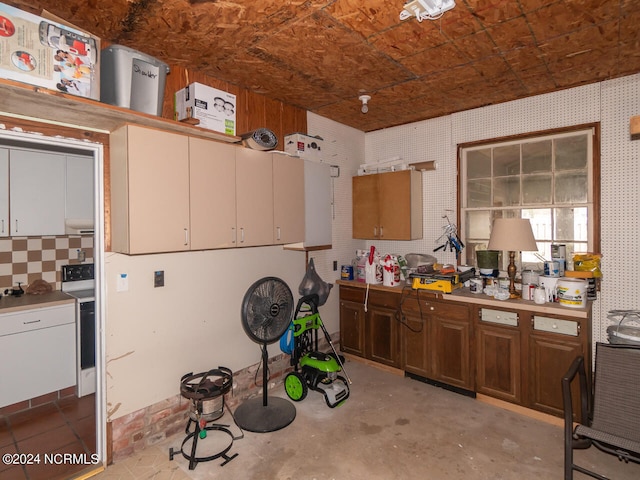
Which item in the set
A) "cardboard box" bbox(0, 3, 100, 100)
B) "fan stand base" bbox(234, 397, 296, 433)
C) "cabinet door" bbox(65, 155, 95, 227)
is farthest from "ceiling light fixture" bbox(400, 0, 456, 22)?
"cabinet door" bbox(65, 155, 95, 227)

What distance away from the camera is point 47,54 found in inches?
68.0

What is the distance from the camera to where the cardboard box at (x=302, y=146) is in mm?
3412

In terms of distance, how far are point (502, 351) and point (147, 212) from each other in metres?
3.08

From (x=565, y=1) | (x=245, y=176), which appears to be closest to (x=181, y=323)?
(x=245, y=176)

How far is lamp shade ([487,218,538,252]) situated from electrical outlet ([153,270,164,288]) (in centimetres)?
280

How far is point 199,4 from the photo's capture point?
1938 millimetres

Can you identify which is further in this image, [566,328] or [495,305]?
[495,305]

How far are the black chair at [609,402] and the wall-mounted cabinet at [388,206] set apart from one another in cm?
206

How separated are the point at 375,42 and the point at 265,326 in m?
2.26

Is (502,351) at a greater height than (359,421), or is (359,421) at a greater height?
(502,351)

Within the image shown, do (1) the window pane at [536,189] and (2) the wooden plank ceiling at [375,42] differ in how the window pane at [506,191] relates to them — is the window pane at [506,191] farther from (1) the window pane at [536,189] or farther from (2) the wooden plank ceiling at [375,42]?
(2) the wooden plank ceiling at [375,42]

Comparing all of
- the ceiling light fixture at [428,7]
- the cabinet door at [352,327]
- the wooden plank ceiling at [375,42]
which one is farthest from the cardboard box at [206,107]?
the cabinet door at [352,327]

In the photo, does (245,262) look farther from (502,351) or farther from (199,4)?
(502,351)

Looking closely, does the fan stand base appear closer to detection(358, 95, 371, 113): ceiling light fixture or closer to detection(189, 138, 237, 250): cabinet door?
detection(189, 138, 237, 250): cabinet door
